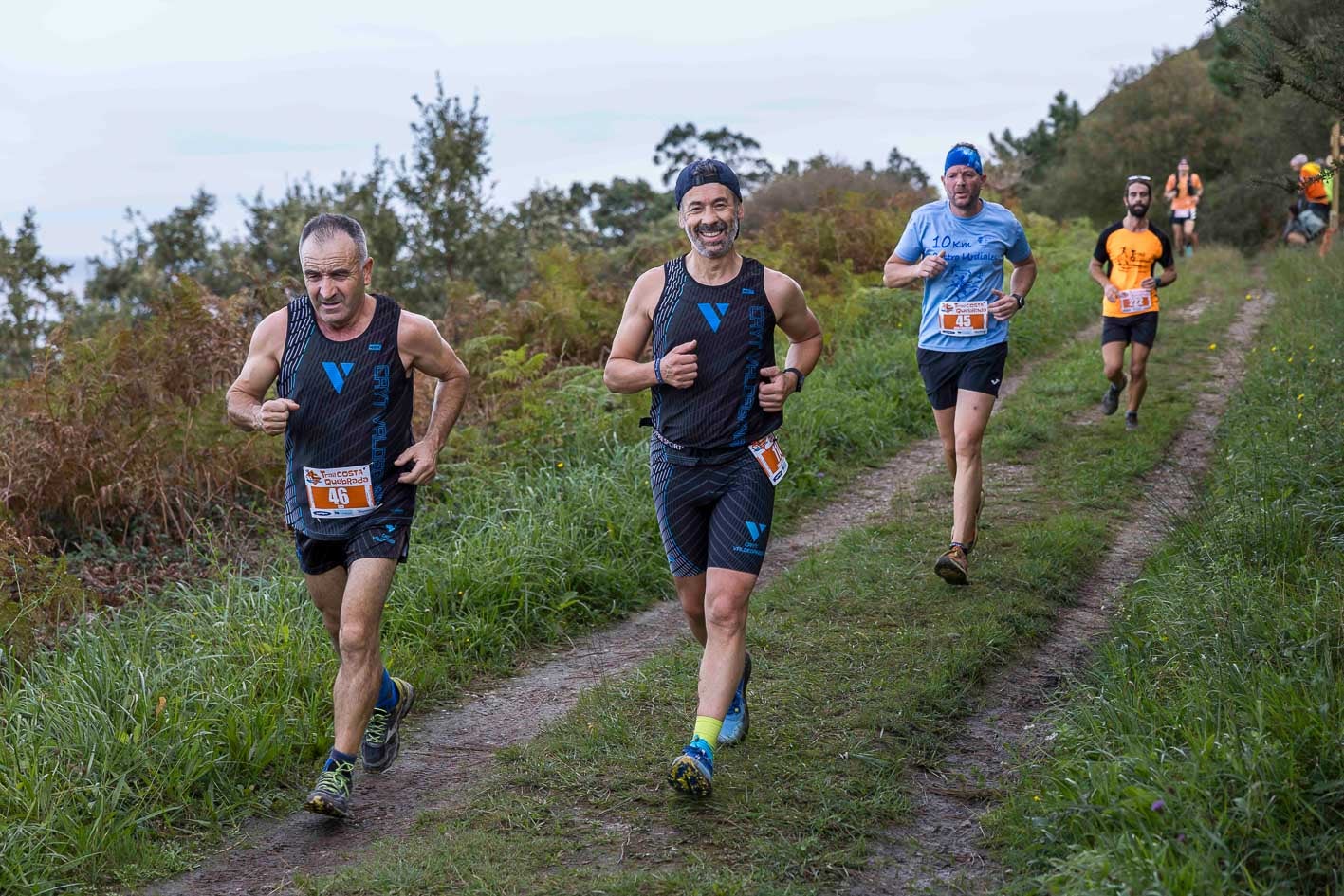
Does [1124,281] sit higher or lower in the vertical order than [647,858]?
higher

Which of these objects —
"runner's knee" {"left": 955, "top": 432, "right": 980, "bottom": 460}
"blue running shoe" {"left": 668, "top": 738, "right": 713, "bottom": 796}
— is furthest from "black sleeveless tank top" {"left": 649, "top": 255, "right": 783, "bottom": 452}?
"runner's knee" {"left": 955, "top": 432, "right": 980, "bottom": 460}

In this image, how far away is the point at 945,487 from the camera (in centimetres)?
942

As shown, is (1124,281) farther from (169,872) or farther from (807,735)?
(169,872)

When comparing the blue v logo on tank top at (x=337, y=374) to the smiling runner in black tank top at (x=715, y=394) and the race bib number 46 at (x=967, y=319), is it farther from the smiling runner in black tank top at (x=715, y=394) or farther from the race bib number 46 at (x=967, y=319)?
the race bib number 46 at (x=967, y=319)

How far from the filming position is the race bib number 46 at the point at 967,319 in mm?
7344

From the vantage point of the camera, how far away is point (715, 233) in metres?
4.71

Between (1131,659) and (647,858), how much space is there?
2.17 metres

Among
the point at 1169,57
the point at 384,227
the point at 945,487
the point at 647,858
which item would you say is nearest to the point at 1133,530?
the point at 945,487

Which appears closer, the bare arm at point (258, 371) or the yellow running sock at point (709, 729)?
the yellow running sock at point (709, 729)

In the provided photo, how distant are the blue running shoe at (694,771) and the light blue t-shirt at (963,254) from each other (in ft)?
11.9

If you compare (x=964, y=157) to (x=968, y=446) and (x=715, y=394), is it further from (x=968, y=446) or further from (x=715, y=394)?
(x=715, y=394)

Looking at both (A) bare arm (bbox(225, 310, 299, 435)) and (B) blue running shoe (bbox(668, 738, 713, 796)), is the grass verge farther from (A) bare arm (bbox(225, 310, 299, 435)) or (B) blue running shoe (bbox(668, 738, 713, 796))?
(A) bare arm (bbox(225, 310, 299, 435))

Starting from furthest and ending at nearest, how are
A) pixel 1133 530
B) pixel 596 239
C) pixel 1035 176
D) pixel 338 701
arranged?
pixel 1035 176
pixel 596 239
pixel 1133 530
pixel 338 701

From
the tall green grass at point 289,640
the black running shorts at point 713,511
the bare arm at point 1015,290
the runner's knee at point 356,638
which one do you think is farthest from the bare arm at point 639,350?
the bare arm at point 1015,290
